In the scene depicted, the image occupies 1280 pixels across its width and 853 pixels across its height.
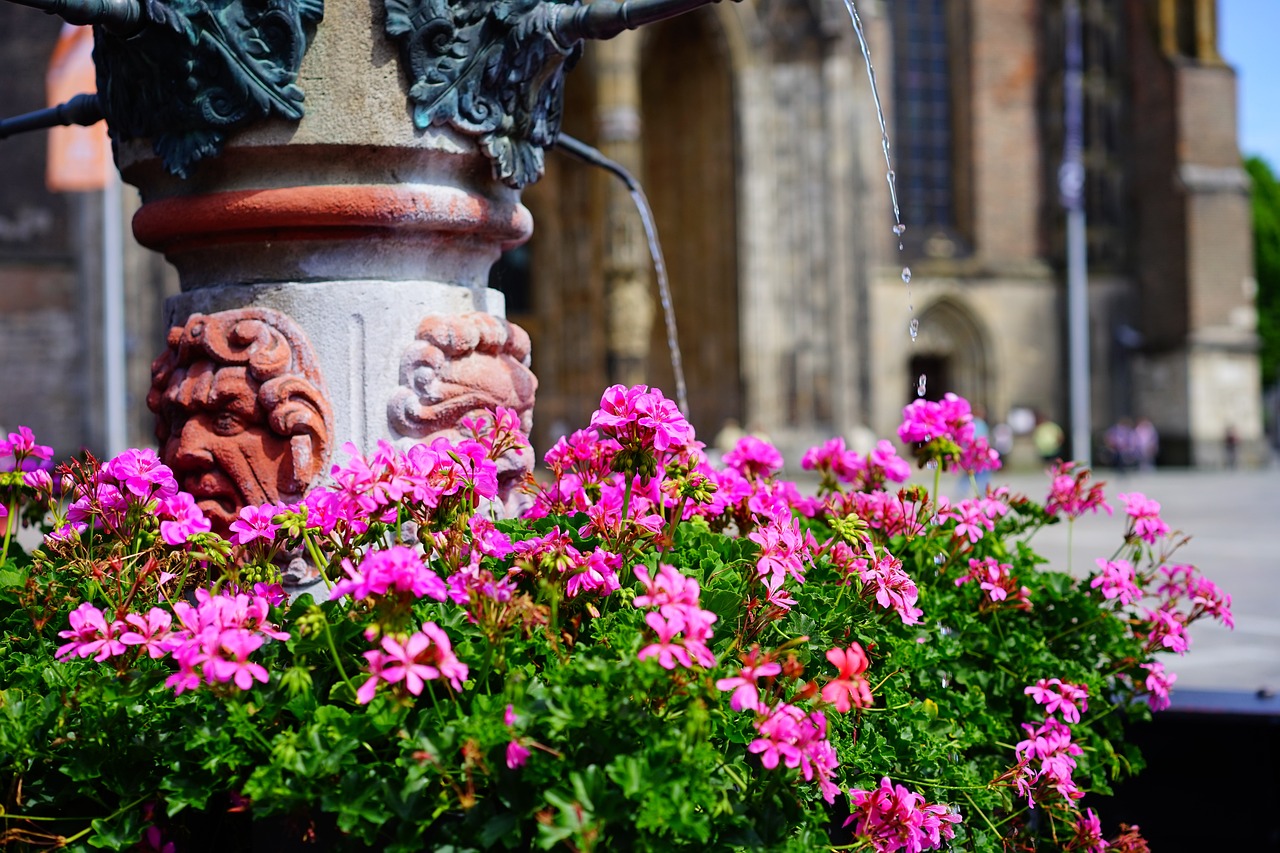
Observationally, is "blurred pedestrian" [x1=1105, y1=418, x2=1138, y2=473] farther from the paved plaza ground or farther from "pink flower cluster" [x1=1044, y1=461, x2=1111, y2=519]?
"pink flower cluster" [x1=1044, y1=461, x2=1111, y2=519]

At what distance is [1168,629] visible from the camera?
98.3 inches

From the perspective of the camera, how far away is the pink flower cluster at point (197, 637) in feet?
5.27

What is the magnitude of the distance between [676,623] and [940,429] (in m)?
1.24

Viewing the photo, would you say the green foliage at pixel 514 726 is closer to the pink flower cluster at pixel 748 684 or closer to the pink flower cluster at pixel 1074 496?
the pink flower cluster at pixel 748 684

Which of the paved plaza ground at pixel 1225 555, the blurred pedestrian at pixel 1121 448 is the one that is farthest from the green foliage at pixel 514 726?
the blurred pedestrian at pixel 1121 448

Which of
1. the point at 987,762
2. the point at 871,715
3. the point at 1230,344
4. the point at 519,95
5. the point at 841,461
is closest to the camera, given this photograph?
the point at 871,715

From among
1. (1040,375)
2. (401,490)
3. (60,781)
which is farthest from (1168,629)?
(1040,375)

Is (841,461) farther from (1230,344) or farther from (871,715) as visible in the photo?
(1230,344)

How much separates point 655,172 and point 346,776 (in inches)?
934

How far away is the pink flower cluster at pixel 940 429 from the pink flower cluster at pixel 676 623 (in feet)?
3.61

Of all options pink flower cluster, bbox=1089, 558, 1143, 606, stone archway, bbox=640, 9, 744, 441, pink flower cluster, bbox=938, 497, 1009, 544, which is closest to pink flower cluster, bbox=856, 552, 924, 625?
pink flower cluster, bbox=938, 497, 1009, 544

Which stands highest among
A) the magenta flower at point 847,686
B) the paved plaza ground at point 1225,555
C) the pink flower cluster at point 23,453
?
the pink flower cluster at point 23,453

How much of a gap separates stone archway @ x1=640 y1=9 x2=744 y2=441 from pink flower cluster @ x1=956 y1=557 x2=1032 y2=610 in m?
20.7

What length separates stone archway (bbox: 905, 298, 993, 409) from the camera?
29.9 metres
